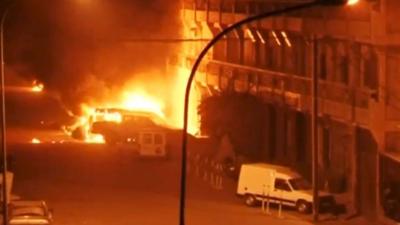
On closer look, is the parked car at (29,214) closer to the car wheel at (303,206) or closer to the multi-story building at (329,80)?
the car wheel at (303,206)

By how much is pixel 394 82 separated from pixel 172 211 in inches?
304

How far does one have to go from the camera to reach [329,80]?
144 feet

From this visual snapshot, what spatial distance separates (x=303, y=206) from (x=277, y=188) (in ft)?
3.81

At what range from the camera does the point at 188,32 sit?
64.6 meters

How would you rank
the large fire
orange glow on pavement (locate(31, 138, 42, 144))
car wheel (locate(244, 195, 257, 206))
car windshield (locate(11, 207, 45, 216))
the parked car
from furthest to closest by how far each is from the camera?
the large fire → orange glow on pavement (locate(31, 138, 42, 144)) → car wheel (locate(244, 195, 257, 206)) → car windshield (locate(11, 207, 45, 216)) → the parked car

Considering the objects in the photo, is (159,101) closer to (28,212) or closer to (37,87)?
(37,87)

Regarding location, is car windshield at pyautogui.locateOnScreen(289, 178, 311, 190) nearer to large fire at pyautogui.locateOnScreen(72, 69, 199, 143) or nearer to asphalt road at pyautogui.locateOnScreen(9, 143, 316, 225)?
asphalt road at pyautogui.locateOnScreen(9, 143, 316, 225)

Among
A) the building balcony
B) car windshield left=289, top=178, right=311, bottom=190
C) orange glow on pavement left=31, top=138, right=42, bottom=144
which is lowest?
orange glow on pavement left=31, top=138, right=42, bottom=144

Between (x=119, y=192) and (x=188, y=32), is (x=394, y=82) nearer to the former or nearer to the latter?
(x=119, y=192)

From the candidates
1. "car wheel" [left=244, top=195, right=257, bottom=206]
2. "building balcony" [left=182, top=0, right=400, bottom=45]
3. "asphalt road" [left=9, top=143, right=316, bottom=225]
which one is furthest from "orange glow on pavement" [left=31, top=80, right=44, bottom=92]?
"car wheel" [left=244, top=195, right=257, bottom=206]

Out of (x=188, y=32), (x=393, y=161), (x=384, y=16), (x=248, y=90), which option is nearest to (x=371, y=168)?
(x=393, y=161)

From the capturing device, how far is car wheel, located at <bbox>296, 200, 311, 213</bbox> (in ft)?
123

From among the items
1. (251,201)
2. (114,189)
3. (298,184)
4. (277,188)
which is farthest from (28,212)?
(114,189)

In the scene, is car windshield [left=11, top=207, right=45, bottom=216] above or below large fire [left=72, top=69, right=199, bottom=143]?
below
